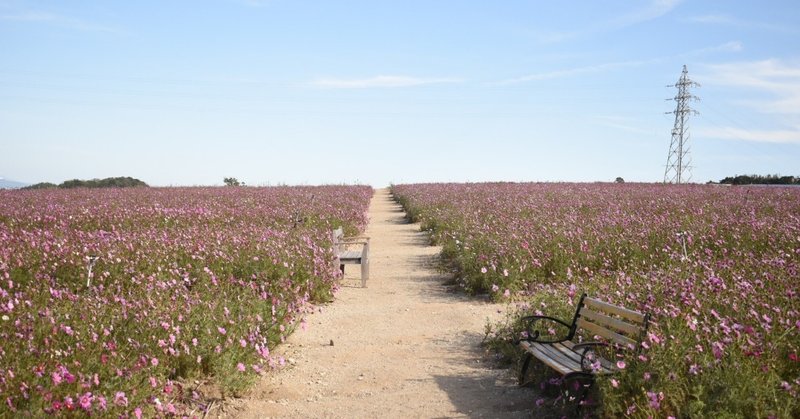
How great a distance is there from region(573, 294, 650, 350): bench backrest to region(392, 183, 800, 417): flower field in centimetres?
11

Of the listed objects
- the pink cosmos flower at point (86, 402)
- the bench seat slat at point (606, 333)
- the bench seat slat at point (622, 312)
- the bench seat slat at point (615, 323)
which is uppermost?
the bench seat slat at point (622, 312)

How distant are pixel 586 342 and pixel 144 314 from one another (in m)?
3.84

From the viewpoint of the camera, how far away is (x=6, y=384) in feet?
12.7

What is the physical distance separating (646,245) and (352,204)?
14199mm

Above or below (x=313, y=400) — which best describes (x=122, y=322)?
above

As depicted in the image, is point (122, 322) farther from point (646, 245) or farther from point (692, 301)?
point (646, 245)

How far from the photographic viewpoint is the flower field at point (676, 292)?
400 cm

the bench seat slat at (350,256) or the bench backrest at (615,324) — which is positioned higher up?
Answer: the bench backrest at (615,324)

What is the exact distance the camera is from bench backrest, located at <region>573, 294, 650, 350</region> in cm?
467

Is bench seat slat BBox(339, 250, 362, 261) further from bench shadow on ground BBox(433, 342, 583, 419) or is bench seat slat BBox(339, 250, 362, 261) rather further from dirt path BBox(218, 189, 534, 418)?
bench shadow on ground BBox(433, 342, 583, 419)

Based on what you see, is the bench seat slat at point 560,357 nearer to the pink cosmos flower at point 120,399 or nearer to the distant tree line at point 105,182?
the pink cosmos flower at point 120,399

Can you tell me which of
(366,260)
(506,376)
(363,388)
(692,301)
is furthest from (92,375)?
(366,260)

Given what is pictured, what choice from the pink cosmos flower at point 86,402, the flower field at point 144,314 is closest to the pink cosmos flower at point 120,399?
the flower field at point 144,314

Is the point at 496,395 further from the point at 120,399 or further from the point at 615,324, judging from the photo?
the point at 120,399
